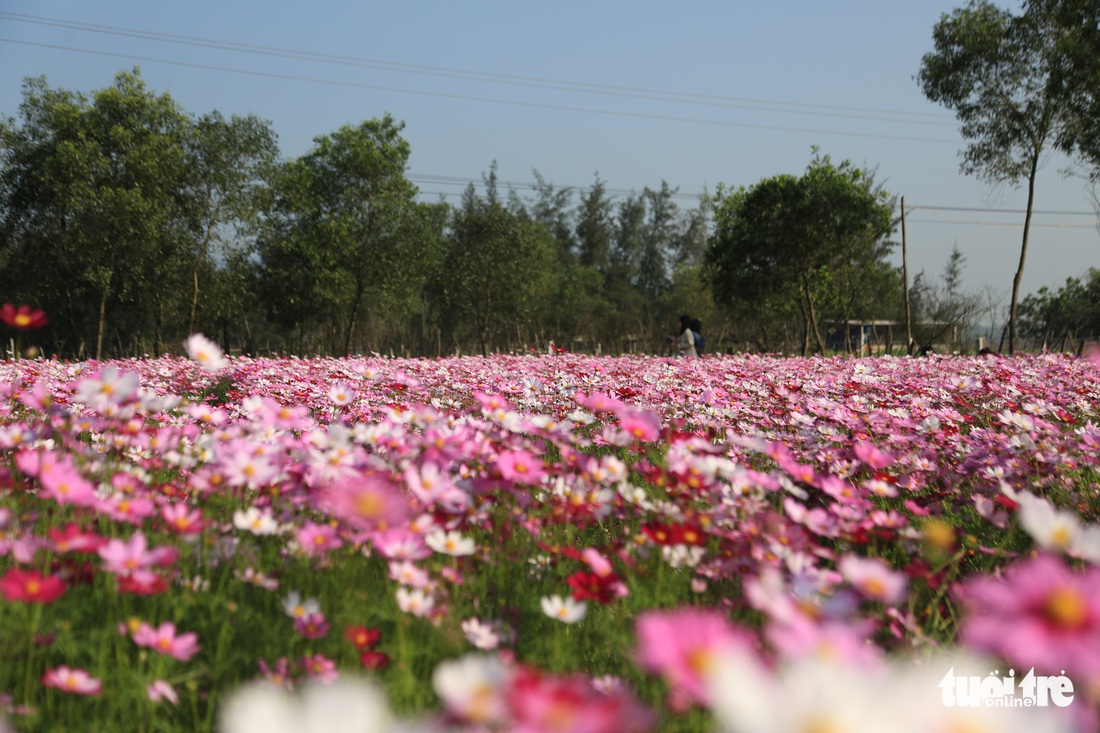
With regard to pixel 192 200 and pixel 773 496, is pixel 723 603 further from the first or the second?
pixel 192 200

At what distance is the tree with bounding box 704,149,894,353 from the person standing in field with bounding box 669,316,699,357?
9.94 m

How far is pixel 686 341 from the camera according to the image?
53.2 feet

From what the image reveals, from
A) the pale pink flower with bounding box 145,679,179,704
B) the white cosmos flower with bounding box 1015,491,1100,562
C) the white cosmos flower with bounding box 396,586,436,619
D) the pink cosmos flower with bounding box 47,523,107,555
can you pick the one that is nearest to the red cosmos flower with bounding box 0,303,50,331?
the pink cosmos flower with bounding box 47,523,107,555

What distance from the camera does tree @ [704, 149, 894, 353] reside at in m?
25.3

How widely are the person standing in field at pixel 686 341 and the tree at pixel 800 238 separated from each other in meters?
9.94

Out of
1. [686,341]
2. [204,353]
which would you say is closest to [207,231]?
[686,341]

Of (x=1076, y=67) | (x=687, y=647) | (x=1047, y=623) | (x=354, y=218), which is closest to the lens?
(x=687, y=647)

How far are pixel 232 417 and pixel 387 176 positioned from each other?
2875 cm

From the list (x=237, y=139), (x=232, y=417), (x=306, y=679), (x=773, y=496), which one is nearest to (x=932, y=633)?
(x=773, y=496)

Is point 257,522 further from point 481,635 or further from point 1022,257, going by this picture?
point 1022,257

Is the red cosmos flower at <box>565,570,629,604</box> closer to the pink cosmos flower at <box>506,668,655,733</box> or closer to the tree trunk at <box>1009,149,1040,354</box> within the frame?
the pink cosmos flower at <box>506,668,655,733</box>

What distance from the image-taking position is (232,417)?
13.1 feet

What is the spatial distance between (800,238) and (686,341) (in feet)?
38.6

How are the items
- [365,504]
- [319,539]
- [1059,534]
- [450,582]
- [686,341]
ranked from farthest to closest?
[686,341] → [450,582] → [319,539] → [365,504] → [1059,534]
